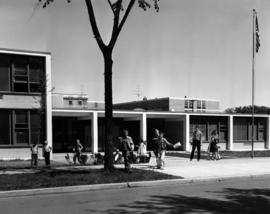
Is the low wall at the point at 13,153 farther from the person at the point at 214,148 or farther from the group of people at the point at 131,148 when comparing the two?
the person at the point at 214,148

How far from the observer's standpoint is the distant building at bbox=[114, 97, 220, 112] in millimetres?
54166

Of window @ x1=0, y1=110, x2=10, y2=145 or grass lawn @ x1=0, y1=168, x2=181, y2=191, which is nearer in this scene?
grass lawn @ x1=0, y1=168, x2=181, y2=191

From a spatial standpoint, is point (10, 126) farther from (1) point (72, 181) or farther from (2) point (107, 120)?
(1) point (72, 181)

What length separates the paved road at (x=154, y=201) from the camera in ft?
31.1

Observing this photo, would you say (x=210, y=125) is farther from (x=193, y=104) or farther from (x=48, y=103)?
(x=193, y=104)

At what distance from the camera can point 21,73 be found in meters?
26.4

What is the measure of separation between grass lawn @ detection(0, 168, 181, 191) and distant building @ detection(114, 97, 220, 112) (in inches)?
1297

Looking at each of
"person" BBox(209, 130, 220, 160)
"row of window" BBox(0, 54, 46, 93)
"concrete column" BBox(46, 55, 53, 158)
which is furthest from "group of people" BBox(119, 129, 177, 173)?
"row of window" BBox(0, 54, 46, 93)

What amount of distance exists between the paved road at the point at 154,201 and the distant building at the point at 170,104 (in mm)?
35530

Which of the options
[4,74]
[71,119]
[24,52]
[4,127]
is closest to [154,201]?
[4,127]

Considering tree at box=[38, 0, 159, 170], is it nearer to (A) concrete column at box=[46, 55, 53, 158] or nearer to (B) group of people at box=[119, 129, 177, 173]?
(B) group of people at box=[119, 129, 177, 173]

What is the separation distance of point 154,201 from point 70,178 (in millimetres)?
4208

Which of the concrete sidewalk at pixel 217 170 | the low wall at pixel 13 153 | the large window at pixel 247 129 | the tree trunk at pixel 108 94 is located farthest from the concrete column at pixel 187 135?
the tree trunk at pixel 108 94

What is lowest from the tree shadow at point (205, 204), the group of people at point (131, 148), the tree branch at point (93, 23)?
the tree shadow at point (205, 204)
